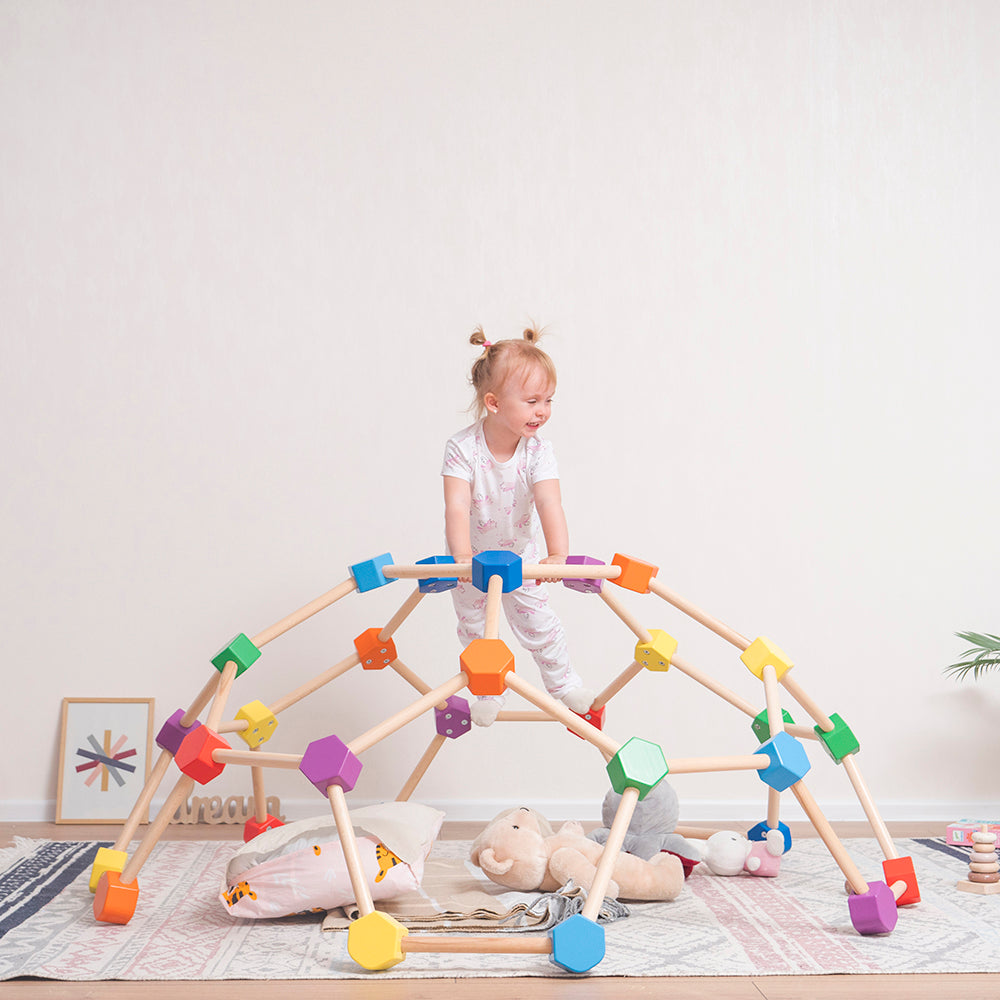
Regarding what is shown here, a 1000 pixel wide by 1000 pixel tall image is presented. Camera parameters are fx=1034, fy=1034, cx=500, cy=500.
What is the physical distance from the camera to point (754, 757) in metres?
1.62

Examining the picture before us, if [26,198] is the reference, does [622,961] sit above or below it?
below

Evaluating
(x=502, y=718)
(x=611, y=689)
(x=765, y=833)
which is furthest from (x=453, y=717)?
(x=765, y=833)

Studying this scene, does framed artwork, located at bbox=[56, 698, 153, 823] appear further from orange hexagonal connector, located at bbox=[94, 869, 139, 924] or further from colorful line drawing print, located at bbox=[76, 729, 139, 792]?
orange hexagonal connector, located at bbox=[94, 869, 139, 924]

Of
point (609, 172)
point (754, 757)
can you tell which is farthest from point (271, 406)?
point (754, 757)

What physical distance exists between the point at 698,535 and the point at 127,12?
6.69ft

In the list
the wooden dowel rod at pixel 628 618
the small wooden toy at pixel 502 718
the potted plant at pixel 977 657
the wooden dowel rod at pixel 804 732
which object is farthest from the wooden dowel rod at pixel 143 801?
the potted plant at pixel 977 657

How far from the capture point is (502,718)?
7.32ft

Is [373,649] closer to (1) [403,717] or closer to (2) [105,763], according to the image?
(1) [403,717]

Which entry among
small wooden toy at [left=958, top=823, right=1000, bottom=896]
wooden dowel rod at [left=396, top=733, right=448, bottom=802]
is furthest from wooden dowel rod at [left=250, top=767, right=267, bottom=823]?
small wooden toy at [left=958, top=823, right=1000, bottom=896]

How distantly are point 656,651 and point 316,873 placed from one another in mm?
733

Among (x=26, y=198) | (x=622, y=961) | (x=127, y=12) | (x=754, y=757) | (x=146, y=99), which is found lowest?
(x=622, y=961)

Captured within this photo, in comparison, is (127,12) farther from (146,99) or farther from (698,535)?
(698,535)

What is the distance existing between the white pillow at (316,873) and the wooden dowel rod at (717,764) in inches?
19.5

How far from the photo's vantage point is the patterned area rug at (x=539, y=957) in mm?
1510
